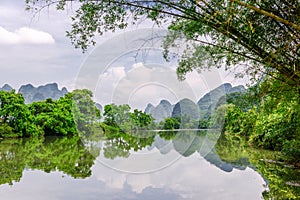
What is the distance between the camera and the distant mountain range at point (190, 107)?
7.04 m

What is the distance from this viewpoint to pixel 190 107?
7.32 meters

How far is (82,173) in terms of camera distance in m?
6.53

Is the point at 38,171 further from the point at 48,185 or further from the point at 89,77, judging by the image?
the point at 89,77

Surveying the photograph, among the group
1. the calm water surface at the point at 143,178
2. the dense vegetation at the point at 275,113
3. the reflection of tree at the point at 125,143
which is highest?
the dense vegetation at the point at 275,113

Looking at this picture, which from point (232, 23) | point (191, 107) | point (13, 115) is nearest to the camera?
point (232, 23)

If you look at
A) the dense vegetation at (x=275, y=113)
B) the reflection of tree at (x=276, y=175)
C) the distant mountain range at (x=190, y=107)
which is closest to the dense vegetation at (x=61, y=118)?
the distant mountain range at (x=190, y=107)

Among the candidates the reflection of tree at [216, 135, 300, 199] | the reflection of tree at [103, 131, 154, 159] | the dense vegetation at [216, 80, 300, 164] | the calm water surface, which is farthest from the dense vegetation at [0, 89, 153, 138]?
the reflection of tree at [216, 135, 300, 199]

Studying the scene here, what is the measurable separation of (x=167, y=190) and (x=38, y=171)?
3.11m

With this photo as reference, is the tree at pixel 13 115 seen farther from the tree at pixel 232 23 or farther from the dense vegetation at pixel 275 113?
the tree at pixel 232 23

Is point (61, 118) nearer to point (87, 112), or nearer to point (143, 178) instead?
point (87, 112)

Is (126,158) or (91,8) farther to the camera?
(126,158)

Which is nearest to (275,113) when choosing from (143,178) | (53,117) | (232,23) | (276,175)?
(276,175)

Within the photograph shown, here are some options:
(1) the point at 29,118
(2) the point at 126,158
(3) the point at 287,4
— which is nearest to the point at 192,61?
(3) the point at 287,4

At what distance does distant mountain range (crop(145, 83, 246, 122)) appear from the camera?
23.1 feet
